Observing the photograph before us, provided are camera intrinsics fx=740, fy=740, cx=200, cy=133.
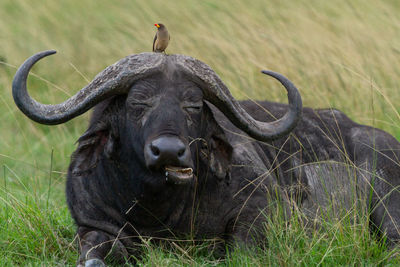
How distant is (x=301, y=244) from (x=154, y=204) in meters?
1.02

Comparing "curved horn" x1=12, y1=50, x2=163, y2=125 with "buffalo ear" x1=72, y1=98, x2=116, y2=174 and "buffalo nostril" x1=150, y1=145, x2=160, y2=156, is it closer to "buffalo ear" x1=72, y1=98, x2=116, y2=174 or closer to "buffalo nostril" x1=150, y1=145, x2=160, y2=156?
"buffalo ear" x1=72, y1=98, x2=116, y2=174

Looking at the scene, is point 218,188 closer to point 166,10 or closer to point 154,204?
point 154,204

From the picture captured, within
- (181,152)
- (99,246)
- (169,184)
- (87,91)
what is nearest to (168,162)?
(181,152)

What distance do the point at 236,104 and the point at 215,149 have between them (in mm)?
359

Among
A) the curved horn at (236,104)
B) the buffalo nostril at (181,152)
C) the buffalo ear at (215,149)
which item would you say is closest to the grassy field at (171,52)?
the buffalo ear at (215,149)

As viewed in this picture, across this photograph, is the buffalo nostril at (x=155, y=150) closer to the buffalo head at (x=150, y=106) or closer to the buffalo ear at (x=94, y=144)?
the buffalo head at (x=150, y=106)

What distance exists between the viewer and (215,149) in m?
5.09

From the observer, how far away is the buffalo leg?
485 centimetres

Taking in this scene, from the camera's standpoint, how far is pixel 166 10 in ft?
35.7

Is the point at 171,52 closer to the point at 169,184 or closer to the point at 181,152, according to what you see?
the point at 169,184

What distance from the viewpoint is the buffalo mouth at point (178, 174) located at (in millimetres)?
4363

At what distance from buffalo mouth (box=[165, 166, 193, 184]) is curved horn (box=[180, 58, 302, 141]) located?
0.68 m

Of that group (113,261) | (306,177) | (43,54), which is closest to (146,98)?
(43,54)

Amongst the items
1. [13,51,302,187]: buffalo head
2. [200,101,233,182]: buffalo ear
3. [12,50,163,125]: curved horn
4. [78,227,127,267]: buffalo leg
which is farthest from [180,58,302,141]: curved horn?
[78,227,127,267]: buffalo leg
